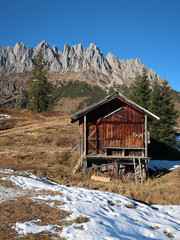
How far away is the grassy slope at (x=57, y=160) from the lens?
43.3 feet

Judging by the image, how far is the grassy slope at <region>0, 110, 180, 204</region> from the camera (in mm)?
13206

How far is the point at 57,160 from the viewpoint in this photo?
20.5 m

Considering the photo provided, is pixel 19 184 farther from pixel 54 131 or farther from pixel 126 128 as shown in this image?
pixel 54 131

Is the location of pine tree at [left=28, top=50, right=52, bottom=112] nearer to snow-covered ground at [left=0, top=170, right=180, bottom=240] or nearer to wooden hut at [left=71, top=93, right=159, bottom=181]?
wooden hut at [left=71, top=93, right=159, bottom=181]

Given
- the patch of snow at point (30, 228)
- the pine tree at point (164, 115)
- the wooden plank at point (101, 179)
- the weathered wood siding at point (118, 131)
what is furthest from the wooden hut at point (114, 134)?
the pine tree at point (164, 115)

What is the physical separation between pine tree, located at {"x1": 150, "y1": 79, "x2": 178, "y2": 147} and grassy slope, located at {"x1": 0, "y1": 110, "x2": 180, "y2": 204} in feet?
34.7

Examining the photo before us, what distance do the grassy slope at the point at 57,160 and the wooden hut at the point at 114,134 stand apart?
5.95 ft

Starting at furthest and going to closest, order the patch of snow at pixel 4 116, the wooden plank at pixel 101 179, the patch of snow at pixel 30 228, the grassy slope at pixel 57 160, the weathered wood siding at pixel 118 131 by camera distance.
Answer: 1. the patch of snow at pixel 4 116
2. the weathered wood siding at pixel 118 131
3. the wooden plank at pixel 101 179
4. the grassy slope at pixel 57 160
5. the patch of snow at pixel 30 228

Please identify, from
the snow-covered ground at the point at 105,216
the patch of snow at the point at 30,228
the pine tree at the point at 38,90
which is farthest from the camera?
the pine tree at the point at 38,90

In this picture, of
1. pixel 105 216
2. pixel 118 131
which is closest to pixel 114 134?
pixel 118 131

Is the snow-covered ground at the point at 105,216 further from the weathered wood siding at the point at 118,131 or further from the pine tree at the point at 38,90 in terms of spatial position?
the pine tree at the point at 38,90

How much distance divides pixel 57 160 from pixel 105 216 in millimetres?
12885

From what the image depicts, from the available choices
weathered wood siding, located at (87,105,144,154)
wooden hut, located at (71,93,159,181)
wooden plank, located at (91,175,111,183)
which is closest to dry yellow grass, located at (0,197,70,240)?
wooden plank, located at (91,175,111,183)

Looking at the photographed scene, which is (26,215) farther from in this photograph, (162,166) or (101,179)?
(162,166)
